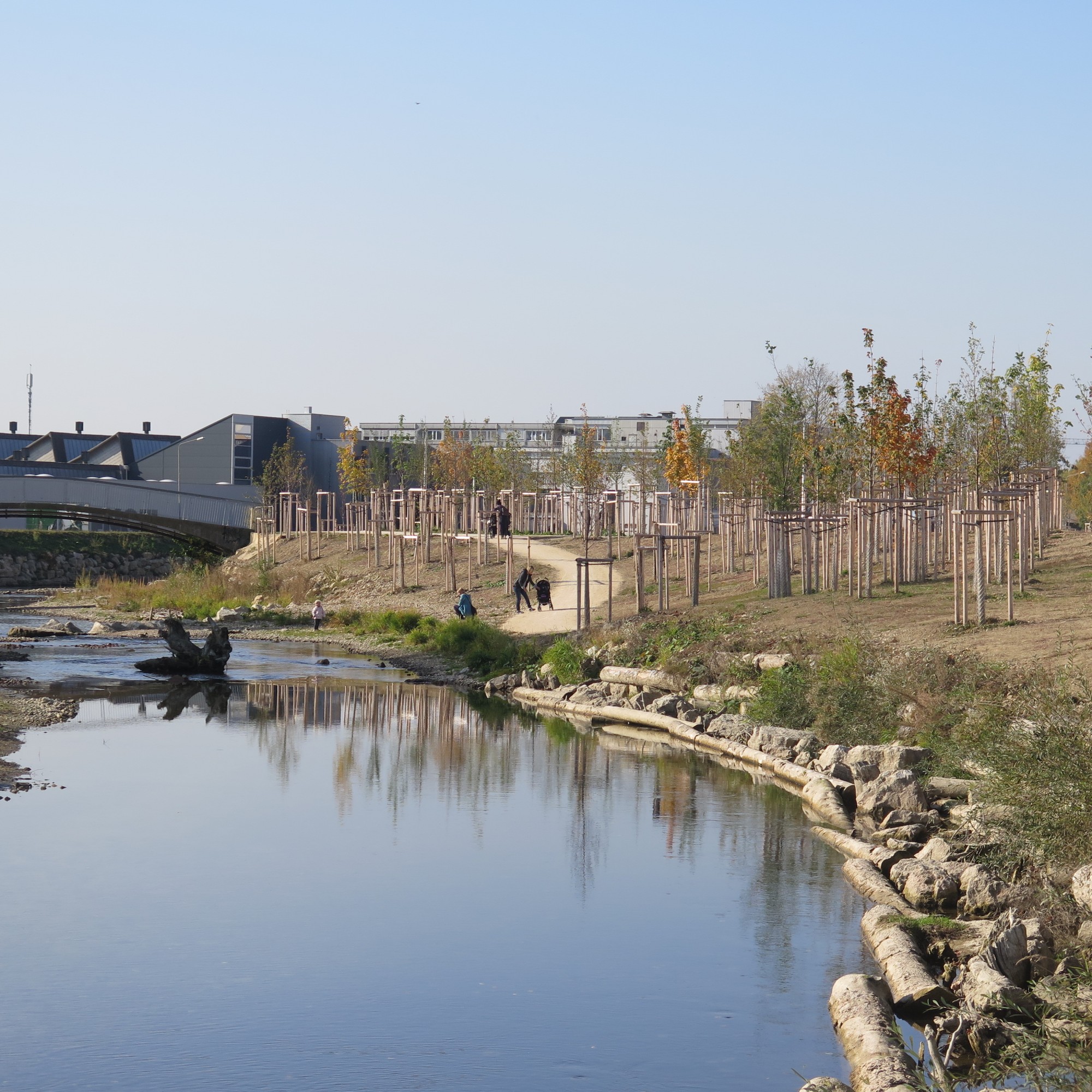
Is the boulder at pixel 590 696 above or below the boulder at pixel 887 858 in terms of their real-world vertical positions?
above

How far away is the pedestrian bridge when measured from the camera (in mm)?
74438

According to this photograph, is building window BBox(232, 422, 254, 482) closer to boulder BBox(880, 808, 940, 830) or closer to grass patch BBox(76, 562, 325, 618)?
grass patch BBox(76, 562, 325, 618)

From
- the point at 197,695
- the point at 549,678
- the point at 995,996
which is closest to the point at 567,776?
the point at 549,678

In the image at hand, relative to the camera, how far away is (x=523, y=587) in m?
42.8

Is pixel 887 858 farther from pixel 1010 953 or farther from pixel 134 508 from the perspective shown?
pixel 134 508

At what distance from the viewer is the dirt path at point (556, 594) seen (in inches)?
1555

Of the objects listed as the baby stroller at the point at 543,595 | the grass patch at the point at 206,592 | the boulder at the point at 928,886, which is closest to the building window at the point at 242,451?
the grass patch at the point at 206,592

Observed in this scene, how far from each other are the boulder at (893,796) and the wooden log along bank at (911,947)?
0.04 m

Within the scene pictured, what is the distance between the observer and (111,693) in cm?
3284

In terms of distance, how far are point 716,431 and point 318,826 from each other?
89.0 metres

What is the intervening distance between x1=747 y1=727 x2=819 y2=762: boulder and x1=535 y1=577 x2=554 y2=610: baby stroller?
18320 mm

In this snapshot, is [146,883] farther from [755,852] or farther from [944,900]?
[944,900]

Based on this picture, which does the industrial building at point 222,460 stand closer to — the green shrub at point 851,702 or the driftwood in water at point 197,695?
the driftwood in water at point 197,695

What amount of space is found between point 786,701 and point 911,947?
459 inches
